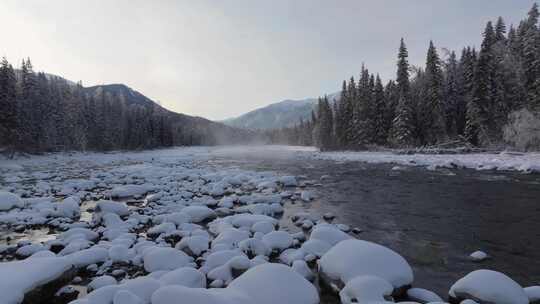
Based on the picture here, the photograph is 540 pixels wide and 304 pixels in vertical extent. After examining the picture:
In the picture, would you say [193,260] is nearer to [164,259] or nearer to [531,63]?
[164,259]

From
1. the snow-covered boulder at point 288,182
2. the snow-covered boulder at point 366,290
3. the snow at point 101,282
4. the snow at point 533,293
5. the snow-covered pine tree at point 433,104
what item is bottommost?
the snow at point 101,282

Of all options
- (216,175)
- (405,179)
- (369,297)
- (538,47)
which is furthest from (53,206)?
(538,47)

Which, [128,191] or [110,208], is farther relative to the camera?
[128,191]

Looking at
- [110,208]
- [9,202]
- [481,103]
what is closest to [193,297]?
[110,208]

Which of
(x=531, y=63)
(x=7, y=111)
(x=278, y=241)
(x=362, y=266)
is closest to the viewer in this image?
(x=362, y=266)

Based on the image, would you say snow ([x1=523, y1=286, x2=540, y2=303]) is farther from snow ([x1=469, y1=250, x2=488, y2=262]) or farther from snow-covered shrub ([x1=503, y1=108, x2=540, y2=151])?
snow-covered shrub ([x1=503, y1=108, x2=540, y2=151])

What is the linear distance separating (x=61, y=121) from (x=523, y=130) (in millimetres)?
72058

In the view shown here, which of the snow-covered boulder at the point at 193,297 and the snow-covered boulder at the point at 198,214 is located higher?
the snow-covered boulder at the point at 193,297

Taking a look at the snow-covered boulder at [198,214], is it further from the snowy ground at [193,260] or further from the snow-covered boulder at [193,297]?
the snow-covered boulder at [193,297]

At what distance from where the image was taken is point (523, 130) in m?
29.0

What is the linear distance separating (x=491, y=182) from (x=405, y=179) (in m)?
4.42

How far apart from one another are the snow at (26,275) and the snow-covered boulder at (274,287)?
11.3 feet

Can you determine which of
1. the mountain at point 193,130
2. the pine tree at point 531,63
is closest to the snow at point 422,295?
the pine tree at point 531,63

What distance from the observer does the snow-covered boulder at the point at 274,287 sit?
4477 mm
